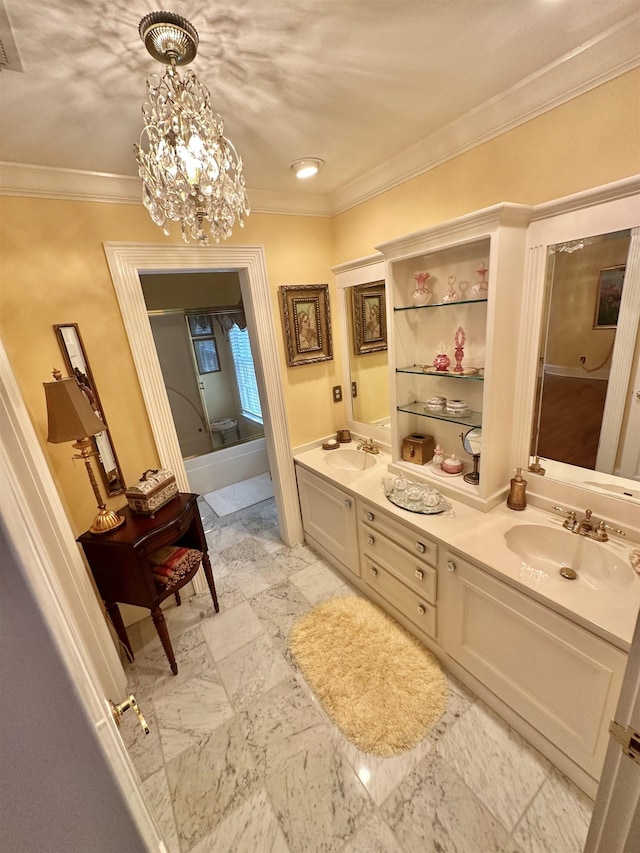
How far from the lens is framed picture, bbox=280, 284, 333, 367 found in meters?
2.39

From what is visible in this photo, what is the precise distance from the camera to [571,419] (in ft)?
5.16

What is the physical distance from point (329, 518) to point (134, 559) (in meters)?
1.23

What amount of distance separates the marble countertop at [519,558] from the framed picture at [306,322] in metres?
0.99

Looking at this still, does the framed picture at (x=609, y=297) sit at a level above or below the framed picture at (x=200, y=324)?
below

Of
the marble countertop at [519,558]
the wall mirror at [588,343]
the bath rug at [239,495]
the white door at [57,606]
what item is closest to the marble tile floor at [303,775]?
the white door at [57,606]

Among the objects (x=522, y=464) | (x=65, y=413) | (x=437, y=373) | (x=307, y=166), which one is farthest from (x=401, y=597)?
(x=307, y=166)

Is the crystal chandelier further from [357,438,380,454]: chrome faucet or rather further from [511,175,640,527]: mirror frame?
[357,438,380,454]: chrome faucet

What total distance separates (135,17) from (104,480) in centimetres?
189

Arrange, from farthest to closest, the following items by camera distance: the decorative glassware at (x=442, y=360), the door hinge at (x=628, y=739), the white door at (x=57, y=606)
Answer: the decorative glassware at (x=442, y=360)
the door hinge at (x=628, y=739)
the white door at (x=57, y=606)

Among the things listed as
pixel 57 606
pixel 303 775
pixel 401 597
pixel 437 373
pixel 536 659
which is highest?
pixel 437 373

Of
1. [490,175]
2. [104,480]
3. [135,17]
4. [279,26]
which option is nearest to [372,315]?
[490,175]

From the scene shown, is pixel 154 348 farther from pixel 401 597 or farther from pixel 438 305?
pixel 401 597

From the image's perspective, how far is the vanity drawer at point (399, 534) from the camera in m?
1.67

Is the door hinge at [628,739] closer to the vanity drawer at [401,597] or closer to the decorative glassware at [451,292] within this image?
the vanity drawer at [401,597]
